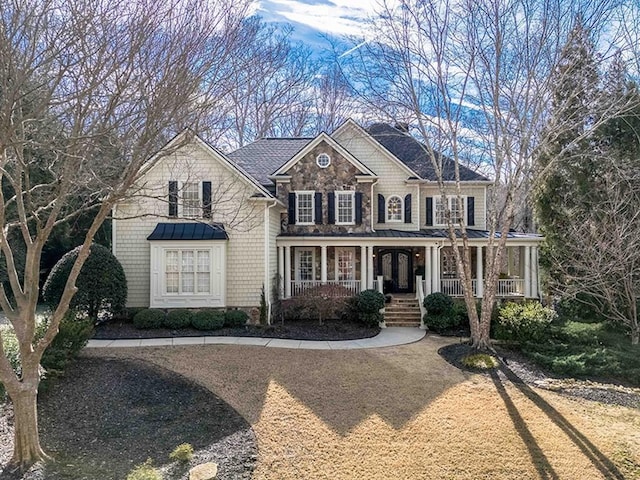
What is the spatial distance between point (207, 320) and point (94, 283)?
143 inches

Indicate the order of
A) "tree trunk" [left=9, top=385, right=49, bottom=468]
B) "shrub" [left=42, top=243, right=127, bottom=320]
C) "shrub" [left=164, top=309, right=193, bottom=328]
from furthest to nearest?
1. "shrub" [left=164, top=309, right=193, bottom=328]
2. "shrub" [left=42, top=243, right=127, bottom=320]
3. "tree trunk" [left=9, top=385, right=49, bottom=468]

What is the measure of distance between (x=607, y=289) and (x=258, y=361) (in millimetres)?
10544

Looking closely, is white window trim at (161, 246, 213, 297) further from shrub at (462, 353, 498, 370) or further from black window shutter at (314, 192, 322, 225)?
shrub at (462, 353, 498, 370)

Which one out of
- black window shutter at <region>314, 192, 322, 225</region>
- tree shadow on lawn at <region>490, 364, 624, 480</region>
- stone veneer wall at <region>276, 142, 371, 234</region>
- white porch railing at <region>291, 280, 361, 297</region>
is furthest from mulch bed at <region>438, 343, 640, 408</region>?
black window shutter at <region>314, 192, 322, 225</region>

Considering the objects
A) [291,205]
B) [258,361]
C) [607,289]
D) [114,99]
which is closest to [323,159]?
[291,205]

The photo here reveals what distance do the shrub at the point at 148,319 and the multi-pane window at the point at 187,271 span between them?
43.4 inches

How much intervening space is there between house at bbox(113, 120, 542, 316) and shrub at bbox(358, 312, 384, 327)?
3.81 ft

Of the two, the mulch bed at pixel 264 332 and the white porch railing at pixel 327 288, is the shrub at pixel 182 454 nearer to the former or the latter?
the mulch bed at pixel 264 332

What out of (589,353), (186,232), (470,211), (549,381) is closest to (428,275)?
(470,211)

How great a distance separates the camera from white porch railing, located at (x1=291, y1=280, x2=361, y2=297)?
15109 mm

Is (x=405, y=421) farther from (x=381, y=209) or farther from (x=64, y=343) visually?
(x=381, y=209)

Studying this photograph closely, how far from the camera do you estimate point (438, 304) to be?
48.2 feet

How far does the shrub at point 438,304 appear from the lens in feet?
48.2

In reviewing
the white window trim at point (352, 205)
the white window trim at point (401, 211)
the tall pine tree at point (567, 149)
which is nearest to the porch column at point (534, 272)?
the tall pine tree at point (567, 149)
